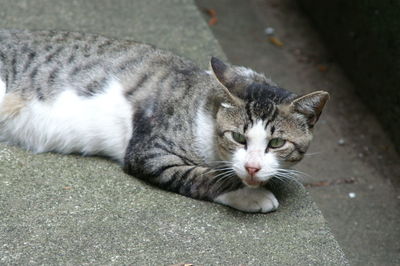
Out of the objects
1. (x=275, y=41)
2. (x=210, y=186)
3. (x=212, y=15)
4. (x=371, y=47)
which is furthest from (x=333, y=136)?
(x=210, y=186)

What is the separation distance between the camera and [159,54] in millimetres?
4023

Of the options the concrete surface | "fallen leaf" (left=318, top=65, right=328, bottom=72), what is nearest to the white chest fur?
the concrete surface

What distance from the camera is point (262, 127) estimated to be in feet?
10.4

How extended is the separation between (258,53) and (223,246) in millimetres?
3915

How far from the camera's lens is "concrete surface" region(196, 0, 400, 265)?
4625mm

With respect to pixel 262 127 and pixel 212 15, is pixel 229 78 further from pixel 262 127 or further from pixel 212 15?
pixel 212 15

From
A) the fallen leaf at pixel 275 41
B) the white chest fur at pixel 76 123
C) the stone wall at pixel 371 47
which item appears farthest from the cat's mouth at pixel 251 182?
the fallen leaf at pixel 275 41

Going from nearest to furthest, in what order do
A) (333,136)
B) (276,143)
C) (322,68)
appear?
1. (276,143)
2. (333,136)
3. (322,68)

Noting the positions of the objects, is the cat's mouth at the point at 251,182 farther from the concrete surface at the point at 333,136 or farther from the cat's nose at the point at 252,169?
the concrete surface at the point at 333,136

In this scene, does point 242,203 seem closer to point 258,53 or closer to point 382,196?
point 382,196

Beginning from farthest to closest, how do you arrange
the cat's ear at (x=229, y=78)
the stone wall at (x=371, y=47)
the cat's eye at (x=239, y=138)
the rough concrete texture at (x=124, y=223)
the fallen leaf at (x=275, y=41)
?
the fallen leaf at (x=275, y=41) → the stone wall at (x=371, y=47) → the cat's ear at (x=229, y=78) → the cat's eye at (x=239, y=138) → the rough concrete texture at (x=124, y=223)

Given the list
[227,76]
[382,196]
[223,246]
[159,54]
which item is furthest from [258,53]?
[223,246]

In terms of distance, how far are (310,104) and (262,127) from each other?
0.90 feet

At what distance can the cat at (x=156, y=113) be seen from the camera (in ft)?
10.5
